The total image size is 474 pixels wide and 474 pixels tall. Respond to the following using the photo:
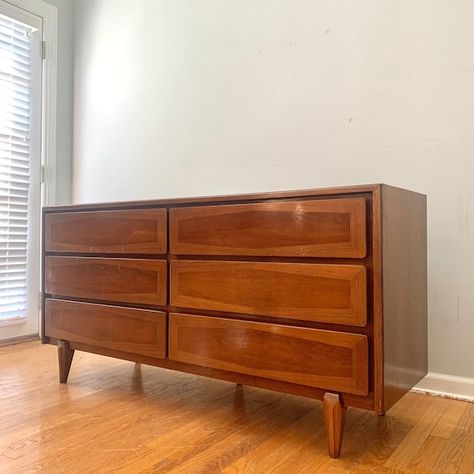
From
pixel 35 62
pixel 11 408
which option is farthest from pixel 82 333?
pixel 35 62

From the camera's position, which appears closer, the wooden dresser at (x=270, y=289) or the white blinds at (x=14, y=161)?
the wooden dresser at (x=270, y=289)

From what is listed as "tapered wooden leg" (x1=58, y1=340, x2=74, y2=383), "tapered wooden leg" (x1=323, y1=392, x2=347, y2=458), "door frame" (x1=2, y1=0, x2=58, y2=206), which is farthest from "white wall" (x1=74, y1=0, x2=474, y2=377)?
"tapered wooden leg" (x1=58, y1=340, x2=74, y2=383)

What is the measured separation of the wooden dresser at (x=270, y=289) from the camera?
3.62ft

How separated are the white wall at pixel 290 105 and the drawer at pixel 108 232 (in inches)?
26.8

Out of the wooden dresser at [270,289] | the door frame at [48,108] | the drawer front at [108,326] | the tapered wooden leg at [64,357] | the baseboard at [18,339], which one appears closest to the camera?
the wooden dresser at [270,289]

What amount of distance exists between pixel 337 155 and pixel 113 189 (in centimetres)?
131

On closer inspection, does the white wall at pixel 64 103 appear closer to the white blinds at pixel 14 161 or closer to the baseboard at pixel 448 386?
the white blinds at pixel 14 161

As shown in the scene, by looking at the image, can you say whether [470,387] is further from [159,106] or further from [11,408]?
[159,106]

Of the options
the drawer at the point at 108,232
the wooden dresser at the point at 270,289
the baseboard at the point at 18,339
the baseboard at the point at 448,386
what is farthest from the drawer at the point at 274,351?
the baseboard at the point at 18,339

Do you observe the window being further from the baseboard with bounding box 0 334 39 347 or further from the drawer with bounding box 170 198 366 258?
the drawer with bounding box 170 198 366 258

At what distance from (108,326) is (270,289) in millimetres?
649

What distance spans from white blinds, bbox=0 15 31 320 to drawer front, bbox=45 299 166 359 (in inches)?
33.7

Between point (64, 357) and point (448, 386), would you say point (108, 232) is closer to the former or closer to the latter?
point (64, 357)

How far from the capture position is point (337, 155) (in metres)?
1.82
